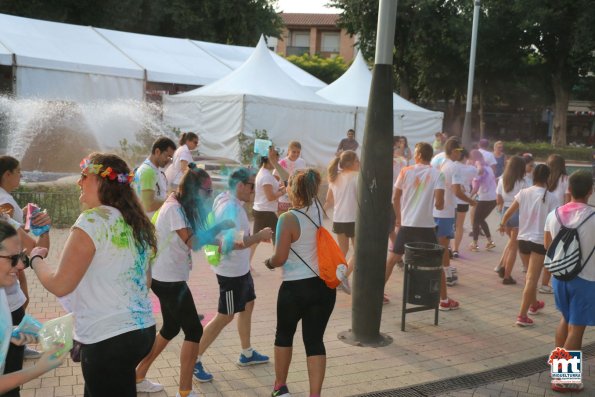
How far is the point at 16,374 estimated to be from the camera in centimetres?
234

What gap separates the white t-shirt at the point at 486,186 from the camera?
32.9 ft

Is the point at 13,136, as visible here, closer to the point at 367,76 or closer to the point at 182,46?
the point at 182,46

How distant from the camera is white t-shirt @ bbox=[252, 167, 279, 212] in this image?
7.44 metres

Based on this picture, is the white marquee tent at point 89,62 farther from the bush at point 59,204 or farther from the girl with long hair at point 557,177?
the girl with long hair at point 557,177

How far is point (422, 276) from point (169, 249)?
302cm

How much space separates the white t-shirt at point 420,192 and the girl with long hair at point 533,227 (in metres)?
0.93

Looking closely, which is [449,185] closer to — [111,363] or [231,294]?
[231,294]

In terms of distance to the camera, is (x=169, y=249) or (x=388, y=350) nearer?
(x=169, y=249)

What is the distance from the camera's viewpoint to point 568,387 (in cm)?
482

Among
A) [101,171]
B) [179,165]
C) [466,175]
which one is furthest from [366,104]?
[101,171]

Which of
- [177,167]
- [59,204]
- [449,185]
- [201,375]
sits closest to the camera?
[201,375]

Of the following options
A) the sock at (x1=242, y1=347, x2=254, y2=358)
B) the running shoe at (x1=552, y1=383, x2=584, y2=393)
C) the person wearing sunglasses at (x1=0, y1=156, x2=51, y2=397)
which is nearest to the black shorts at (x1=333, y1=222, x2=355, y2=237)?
the sock at (x1=242, y1=347, x2=254, y2=358)

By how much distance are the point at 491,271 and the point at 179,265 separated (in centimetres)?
612

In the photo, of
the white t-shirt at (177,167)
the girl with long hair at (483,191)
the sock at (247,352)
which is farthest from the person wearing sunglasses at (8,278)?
the girl with long hair at (483,191)
